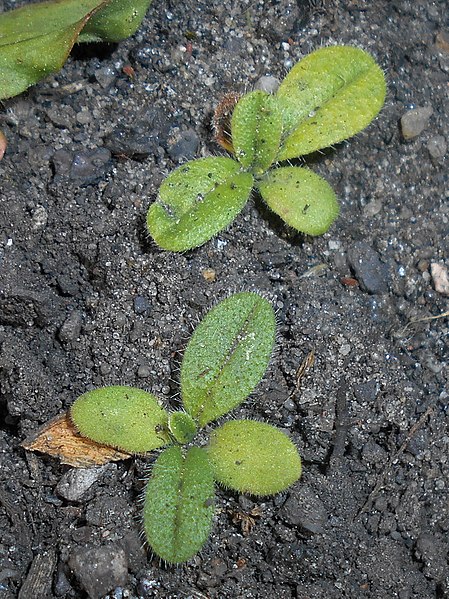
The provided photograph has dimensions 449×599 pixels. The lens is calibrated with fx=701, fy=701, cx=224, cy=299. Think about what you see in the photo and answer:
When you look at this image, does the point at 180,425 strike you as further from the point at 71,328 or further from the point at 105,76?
the point at 105,76

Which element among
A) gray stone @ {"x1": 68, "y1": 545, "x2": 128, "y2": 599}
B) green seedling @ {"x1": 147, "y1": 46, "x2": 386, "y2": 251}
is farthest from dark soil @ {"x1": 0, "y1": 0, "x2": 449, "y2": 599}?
green seedling @ {"x1": 147, "y1": 46, "x2": 386, "y2": 251}

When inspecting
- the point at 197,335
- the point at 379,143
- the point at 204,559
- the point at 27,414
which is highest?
the point at 379,143

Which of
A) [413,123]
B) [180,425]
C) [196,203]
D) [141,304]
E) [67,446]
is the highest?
[413,123]

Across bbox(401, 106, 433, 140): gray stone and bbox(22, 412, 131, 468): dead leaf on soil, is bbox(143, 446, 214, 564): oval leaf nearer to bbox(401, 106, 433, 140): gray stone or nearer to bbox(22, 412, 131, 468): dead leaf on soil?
bbox(22, 412, 131, 468): dead leaf on soil

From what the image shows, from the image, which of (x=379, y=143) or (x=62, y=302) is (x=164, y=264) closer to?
(x=62, y=302)

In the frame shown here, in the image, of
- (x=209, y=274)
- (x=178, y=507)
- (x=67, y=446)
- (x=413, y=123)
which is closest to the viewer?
(x=178, y=507)

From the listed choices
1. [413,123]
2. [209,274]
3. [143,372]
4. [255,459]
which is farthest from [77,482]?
[413,123]

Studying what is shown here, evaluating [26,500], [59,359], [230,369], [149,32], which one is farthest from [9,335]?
[149,32]
